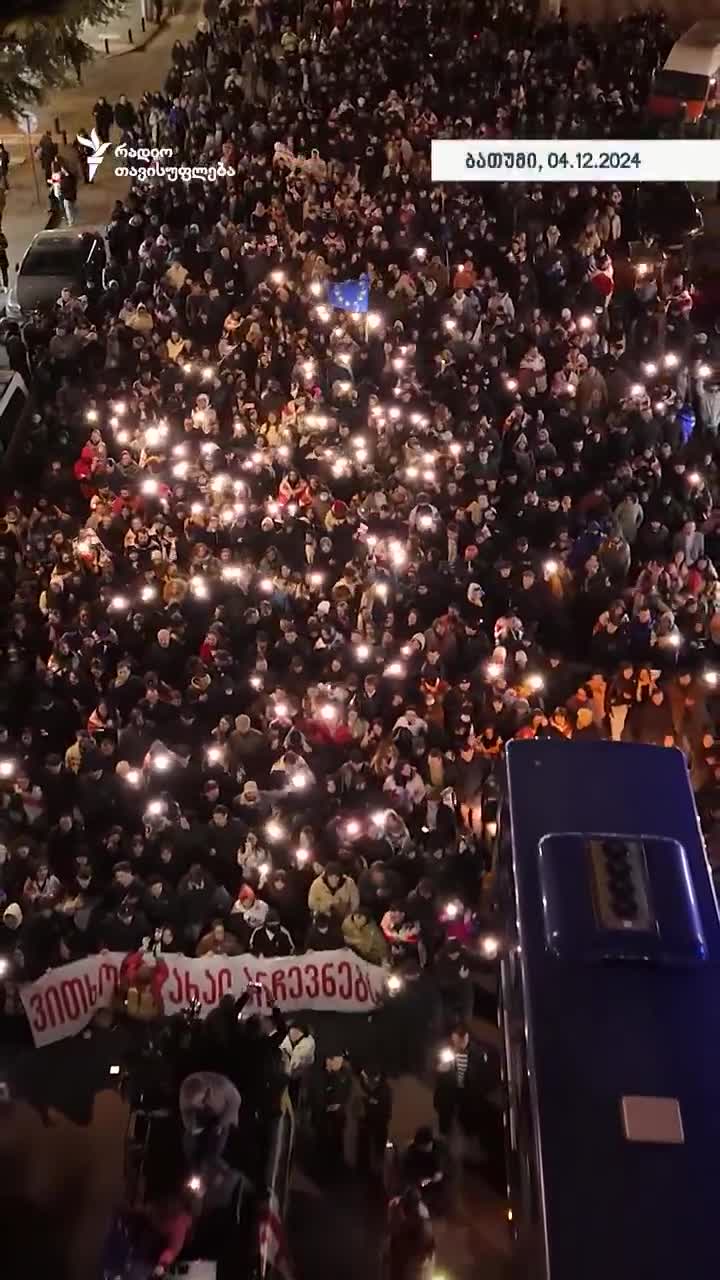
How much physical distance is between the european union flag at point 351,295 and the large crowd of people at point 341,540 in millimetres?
152

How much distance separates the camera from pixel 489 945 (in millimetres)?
9156

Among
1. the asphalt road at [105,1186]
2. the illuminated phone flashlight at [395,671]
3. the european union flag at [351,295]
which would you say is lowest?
the asphalt road at [105,1186]

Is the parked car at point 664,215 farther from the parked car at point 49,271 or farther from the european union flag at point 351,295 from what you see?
the parked car at point 49,271

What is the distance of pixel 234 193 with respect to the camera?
64.4 ft

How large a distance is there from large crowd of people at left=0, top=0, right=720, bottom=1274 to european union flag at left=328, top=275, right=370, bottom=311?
0.15 meters

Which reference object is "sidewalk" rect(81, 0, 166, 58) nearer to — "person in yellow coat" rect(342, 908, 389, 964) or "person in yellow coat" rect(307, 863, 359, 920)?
A: "person in yellow coat" rect(307, 863, 359, 920)

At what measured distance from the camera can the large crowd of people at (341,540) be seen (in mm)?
9703

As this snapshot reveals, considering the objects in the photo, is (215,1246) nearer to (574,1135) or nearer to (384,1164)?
(384,1164)

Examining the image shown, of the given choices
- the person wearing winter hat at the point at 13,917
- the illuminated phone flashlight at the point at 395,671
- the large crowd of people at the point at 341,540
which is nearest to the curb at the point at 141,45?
the large crowd of people at the point at 341,540

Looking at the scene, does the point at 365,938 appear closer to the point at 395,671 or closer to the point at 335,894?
the point at 335,894

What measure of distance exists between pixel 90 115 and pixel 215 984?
27.2 m

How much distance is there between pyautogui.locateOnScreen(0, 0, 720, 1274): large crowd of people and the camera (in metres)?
9.70

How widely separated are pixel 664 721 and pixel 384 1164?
17.6ft
